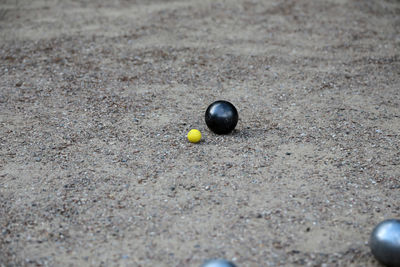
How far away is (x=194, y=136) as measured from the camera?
5832 millimetres

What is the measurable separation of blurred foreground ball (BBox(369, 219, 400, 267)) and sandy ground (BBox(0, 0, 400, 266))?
0.76 ft

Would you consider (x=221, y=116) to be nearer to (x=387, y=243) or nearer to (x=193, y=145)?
(x=193, y=145)

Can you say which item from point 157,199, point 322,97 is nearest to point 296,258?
point 157,199

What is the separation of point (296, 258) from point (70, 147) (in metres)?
3.41

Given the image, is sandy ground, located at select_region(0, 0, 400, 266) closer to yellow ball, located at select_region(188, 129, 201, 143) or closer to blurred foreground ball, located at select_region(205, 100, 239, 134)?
yellow ball, located at select_region(188, 129, 201, 143)

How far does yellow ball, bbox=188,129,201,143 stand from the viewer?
5.83 metres

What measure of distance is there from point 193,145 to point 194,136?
0.14 metres

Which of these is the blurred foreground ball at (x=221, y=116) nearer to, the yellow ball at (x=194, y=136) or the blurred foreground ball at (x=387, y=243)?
the yellow ball at (x=194, y=136)

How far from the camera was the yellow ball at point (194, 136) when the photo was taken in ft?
19.1

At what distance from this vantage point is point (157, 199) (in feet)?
15.6

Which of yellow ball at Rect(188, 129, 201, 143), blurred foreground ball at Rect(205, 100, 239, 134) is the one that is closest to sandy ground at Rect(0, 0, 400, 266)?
yellow ball at Rect(188, 129, 201, 143)

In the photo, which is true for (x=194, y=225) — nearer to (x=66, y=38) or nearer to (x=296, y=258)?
(x=296, y=258)

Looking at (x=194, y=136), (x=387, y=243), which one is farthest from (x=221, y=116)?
(x=387, y=243)

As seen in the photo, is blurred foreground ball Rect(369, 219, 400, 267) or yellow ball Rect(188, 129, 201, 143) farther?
yellow ball Rect(188, 129, 201, 143)
